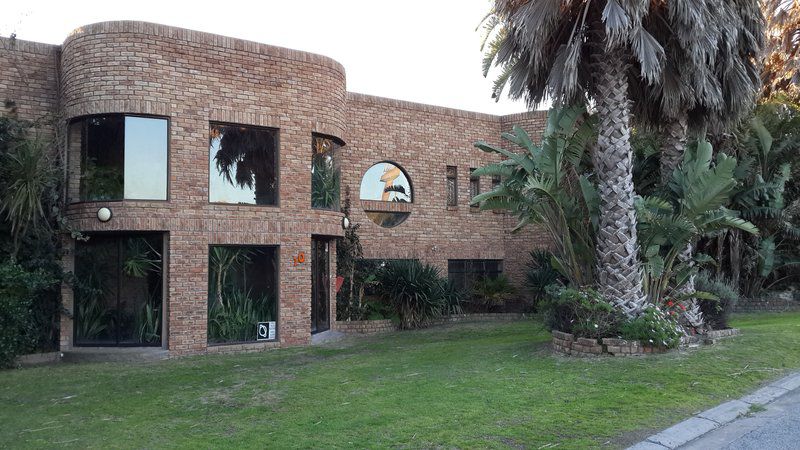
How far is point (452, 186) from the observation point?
20.2 m

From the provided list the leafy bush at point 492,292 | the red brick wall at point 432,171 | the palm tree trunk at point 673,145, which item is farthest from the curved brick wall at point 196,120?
the palm tree trunk at point 673,145

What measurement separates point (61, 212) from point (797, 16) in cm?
2208

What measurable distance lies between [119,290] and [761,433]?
11171mm

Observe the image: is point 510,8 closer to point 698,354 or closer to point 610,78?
point 610,78

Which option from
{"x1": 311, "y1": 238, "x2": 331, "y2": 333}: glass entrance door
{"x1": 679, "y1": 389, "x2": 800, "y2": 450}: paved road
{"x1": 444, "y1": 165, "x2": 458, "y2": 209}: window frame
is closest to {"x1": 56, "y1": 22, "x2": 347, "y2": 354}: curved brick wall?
{"x1": 311, "y1": 238, "x2": 331, "y2": 333}: glass entrance door

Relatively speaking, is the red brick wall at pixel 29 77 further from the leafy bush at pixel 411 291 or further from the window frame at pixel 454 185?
the window frame at pixel 454 185

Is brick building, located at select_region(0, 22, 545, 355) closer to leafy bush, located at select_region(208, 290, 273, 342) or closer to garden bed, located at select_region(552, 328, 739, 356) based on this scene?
leafy bush, located at select_region(208, 290, 273, 342)

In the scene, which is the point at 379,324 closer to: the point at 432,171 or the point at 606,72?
the point at 432,171

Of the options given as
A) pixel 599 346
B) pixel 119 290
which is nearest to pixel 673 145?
pixel 599 346

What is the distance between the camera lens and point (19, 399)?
9.20 m

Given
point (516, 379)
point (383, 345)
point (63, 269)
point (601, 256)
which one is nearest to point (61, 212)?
point (63, 269)

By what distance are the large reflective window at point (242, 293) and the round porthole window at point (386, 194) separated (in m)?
4.74

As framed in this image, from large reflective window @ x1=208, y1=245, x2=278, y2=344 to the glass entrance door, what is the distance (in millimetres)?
1281

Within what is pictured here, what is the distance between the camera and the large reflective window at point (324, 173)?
49.4 feet
